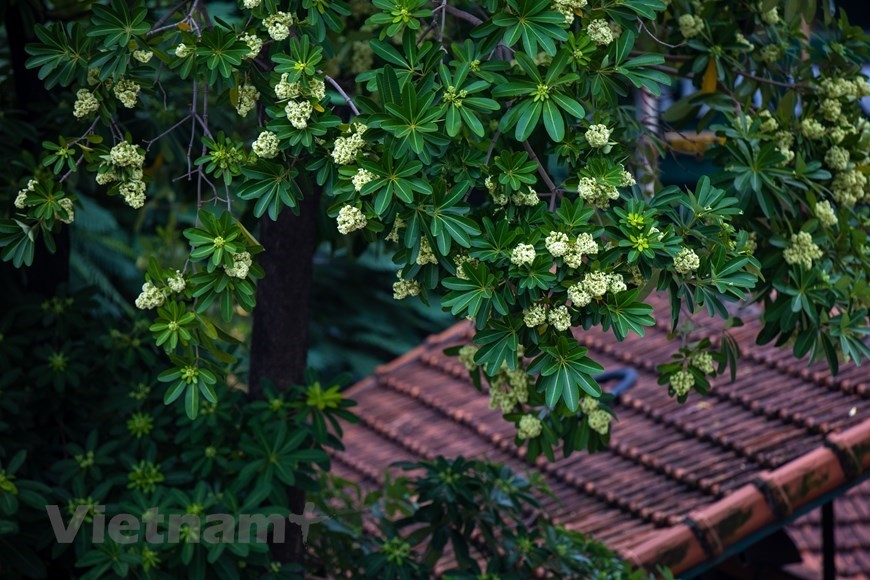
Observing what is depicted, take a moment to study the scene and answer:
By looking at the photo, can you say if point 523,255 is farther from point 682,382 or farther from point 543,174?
point 682,382

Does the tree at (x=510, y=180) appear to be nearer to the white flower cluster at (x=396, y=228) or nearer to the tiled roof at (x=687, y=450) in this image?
the white flower cluster at (x=396, y=228)

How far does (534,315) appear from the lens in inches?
89.4

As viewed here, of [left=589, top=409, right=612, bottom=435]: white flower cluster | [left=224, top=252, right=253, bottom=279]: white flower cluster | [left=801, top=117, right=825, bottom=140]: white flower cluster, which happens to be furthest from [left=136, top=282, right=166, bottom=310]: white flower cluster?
[left=801, top=117, right=825, bottom=140]: white flower cluster

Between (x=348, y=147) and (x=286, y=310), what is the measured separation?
52.2 inches

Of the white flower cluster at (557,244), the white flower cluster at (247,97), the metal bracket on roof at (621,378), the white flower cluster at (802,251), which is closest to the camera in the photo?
the white flower cluster at (557,244)

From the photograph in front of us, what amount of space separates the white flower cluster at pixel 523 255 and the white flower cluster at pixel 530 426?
89 centimetres

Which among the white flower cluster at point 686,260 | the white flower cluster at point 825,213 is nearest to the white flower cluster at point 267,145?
the white flower cluster at point 686,260

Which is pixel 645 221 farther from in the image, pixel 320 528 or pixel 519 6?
pixel 320 528

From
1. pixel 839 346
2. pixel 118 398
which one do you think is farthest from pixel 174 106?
pixel 839 346

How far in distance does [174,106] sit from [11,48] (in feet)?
2.36

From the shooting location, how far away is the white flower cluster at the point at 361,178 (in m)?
2.29

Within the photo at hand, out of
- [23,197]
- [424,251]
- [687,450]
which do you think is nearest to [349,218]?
[424,251]

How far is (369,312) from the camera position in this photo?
32.3 feet

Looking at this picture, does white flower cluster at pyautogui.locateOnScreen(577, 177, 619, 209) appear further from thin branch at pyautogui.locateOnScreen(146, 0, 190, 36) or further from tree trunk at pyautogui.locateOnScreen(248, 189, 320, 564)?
tree trunk at pyautogui.locateOnScreen(248, 189, 320, 564)
